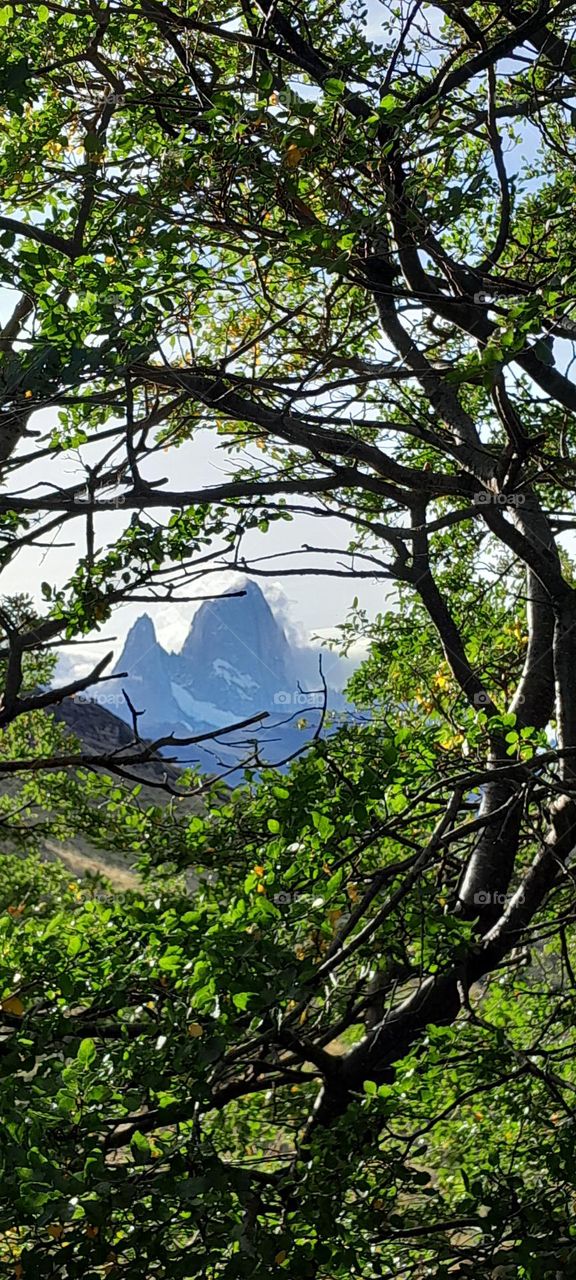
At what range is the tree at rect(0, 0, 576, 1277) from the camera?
3025 mm

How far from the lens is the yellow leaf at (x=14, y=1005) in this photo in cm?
346

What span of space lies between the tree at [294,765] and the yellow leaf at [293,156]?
1 cm

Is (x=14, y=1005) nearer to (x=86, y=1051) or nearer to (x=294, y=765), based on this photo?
(x=86, y=1051)

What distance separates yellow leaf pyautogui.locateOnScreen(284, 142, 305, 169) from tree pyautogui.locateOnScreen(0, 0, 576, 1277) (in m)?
0.01

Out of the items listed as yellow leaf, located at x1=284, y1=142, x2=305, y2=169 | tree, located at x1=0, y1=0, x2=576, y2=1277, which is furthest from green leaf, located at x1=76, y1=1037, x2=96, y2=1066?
yellow leaf, located at x1=284, y1=142, x2=305, y2=169

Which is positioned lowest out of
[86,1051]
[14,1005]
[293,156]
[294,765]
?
[86,1051]

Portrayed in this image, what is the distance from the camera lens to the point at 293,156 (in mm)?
3732

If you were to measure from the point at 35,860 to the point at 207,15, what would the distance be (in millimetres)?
8197

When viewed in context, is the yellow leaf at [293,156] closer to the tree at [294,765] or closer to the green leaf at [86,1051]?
the tree at [294,765]

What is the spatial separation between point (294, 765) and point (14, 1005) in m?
1.62

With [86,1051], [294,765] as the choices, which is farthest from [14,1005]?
[294,765]

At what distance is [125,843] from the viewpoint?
7.46 meters

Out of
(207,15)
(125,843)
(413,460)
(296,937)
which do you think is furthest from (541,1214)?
(207,15)

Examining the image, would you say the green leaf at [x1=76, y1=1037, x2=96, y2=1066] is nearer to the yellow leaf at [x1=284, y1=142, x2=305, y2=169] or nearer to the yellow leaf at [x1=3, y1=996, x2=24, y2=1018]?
the yellow leaf at [x1=3, y1=996, x2=24, y2=1018]
